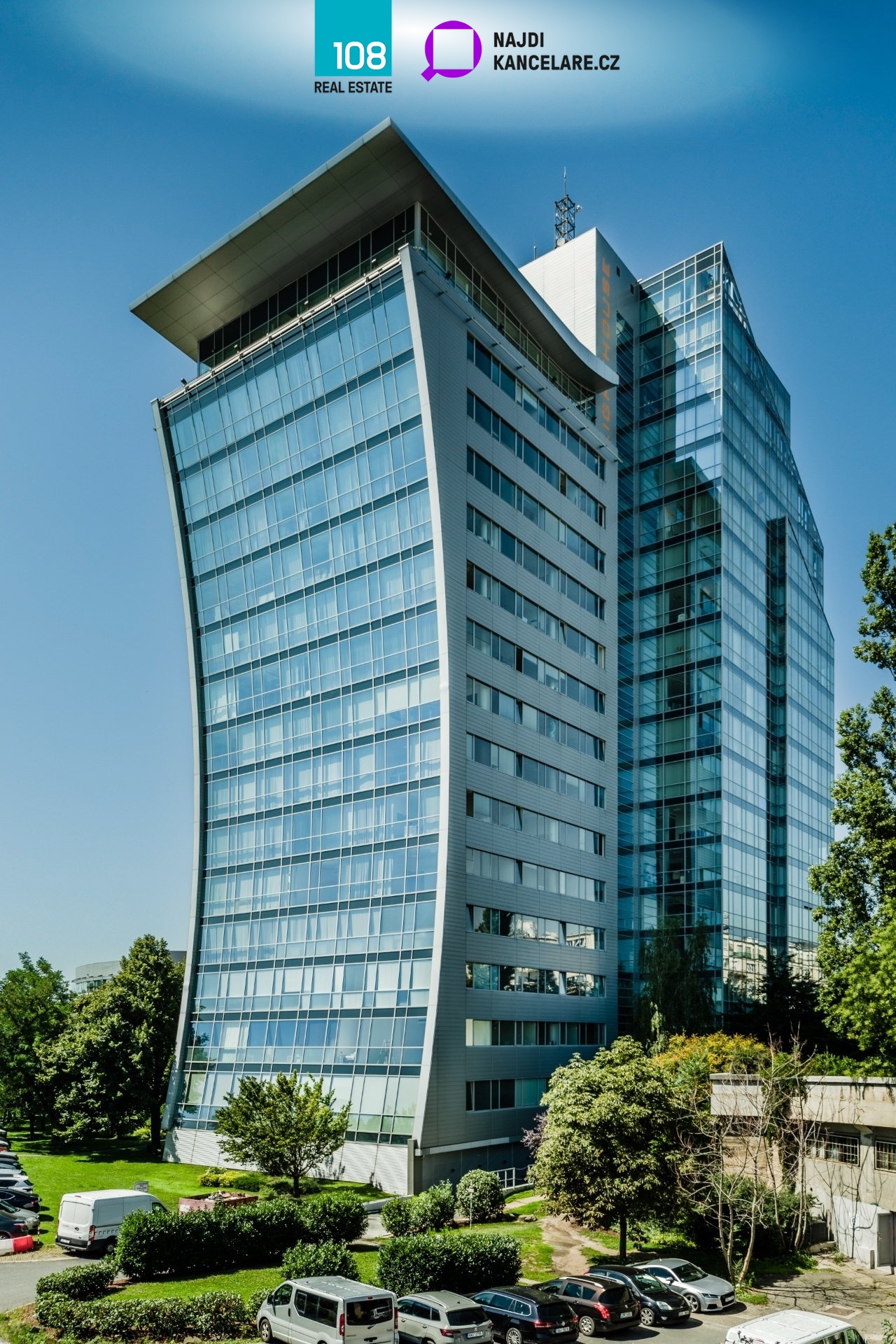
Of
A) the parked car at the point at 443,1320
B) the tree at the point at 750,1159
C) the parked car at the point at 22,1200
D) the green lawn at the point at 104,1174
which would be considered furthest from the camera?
the green lawn at the point at 104,1174

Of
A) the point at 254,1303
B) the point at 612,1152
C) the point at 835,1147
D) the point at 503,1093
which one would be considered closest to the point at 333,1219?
the point at 254,1303

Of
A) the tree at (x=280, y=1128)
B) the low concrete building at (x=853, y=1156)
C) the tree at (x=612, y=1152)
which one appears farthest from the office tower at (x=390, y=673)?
the low concrete building at (x=853, y=1156)

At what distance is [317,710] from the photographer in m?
63.1

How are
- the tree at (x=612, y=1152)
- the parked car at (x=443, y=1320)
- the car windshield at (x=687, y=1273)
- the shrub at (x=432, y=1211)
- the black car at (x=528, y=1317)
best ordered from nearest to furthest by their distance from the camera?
the parked car at (x=443, y=1320) < the black car at (x=528, y=1317) < the car windshield at (x=687, y=1273) < the tree at (x=612, y=1152) < the shrub at (x=432, y=1211)

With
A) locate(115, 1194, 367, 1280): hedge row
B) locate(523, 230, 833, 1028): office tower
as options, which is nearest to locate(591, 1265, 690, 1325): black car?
A: locate(115, 1194, 367, 1280): hedge row

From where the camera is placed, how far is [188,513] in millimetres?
72125

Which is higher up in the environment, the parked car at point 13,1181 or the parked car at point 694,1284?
the parked car at point 694,1284

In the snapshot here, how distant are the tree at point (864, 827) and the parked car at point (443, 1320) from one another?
76.3 ft

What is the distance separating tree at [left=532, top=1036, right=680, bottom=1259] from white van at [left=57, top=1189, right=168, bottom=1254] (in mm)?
13502

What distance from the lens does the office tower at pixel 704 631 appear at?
238ft

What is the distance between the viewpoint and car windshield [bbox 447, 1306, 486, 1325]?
89.0ft

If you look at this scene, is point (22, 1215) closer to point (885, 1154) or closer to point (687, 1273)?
point (687, 1273)

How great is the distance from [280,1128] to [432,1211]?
714 cm

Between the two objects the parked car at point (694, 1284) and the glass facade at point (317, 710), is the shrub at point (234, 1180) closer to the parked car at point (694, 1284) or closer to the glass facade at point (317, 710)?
the glass facade at point (317, 710)
